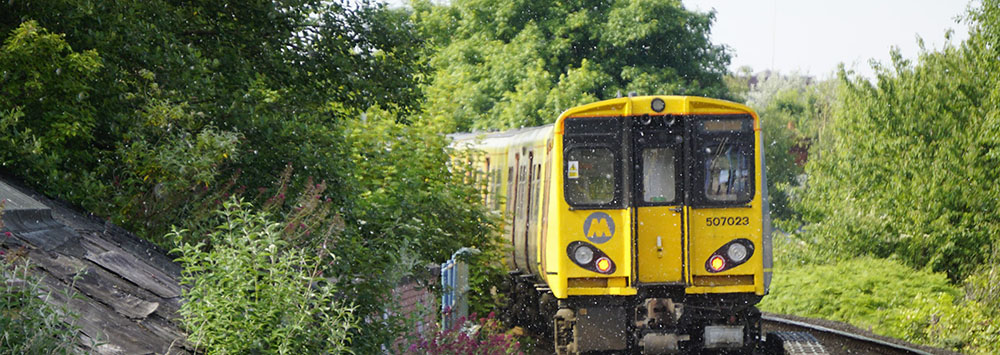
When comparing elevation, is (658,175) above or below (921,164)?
below

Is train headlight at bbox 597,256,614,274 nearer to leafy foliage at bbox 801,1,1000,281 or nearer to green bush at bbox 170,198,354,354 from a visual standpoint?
green bush at bbox 170,198,354,354

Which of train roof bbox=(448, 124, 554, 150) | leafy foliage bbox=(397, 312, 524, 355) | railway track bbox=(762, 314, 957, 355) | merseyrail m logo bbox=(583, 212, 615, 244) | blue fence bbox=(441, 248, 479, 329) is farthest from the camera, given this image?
train roof bbox=(448, 124, 554, 150)

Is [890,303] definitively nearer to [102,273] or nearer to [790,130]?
[102,273]

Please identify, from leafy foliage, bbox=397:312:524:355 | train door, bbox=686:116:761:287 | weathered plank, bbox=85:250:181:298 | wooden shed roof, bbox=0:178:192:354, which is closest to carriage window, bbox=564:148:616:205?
train door, bbox=686:116:761:287

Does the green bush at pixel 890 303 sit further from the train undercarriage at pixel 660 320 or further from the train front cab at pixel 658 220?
the train front cab at pixel 658 220

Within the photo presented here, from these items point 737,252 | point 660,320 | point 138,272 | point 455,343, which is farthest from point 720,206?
→ point 138,272

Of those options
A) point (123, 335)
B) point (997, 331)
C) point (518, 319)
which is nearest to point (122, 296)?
point (123, 335)

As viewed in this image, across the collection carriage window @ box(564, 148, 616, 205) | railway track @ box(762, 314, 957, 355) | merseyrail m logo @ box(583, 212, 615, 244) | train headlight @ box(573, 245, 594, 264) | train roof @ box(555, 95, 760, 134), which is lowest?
railway track @ box(762, 314, 957, 355)

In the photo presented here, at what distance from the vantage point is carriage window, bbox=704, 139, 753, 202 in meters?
11.7

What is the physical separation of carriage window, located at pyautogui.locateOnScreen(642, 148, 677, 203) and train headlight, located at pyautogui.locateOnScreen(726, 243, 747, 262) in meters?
0.82

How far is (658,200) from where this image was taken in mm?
11742

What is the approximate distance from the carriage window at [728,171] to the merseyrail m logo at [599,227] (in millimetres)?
1083

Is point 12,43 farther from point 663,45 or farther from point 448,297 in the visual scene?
point 663,45

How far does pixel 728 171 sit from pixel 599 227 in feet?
4.99
